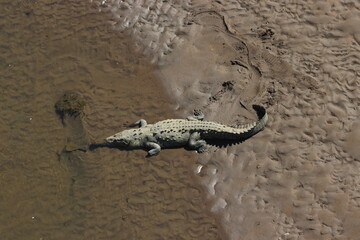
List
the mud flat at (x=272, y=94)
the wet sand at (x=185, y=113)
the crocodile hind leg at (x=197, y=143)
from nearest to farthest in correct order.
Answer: the mud flat at (x=272, y=94), the wet sand at (x=185, y=113), the crocodile hind leg at (x=197, y=143)

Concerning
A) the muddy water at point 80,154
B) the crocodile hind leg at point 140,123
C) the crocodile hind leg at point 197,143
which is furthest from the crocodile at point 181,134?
the muddy water at point 80,154

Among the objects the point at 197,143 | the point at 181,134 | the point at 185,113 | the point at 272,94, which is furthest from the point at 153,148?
the point at 272,94

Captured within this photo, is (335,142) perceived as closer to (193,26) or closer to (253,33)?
(253,33)

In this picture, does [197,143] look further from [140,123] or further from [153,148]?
[140,123]

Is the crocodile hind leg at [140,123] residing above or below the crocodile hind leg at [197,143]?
below

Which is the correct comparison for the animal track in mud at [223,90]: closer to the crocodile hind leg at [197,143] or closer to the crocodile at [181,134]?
the crocodile at [181,134]

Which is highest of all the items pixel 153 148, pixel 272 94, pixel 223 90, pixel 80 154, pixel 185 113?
pixel 272 94

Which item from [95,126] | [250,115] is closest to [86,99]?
[95,126]
